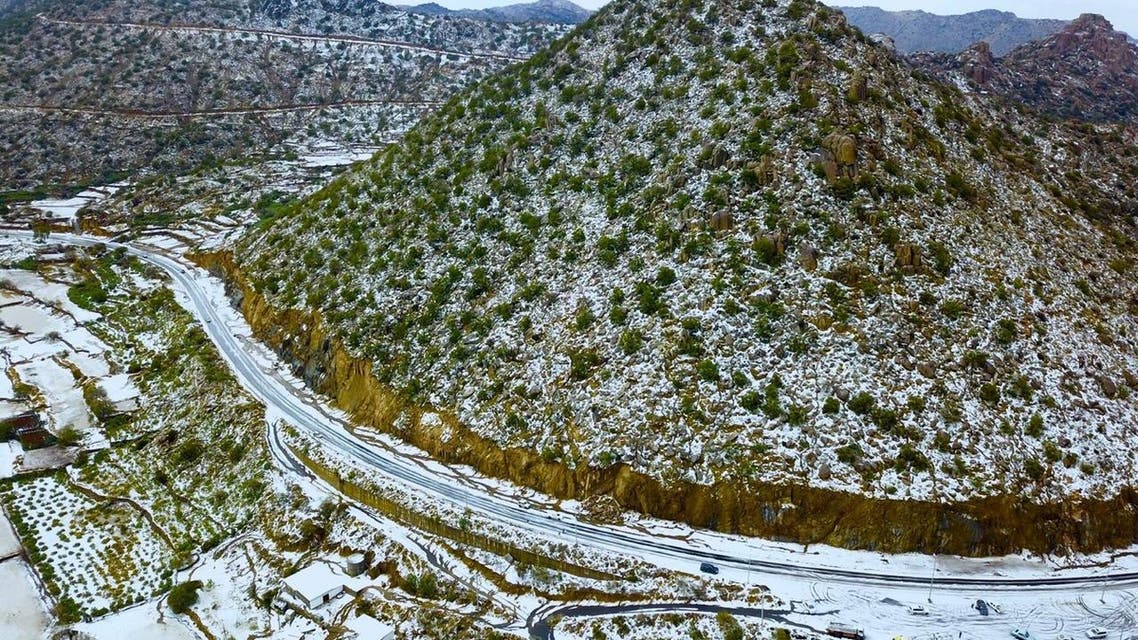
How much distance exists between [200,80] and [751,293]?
140 m

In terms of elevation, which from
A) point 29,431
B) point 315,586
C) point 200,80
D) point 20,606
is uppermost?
point 200,80

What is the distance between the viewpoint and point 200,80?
14938 cm

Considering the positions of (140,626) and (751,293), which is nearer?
(140,626)

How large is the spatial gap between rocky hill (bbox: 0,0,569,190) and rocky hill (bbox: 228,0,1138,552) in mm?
75723

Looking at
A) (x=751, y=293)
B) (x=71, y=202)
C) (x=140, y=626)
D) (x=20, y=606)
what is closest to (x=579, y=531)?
(x=751, y=293)

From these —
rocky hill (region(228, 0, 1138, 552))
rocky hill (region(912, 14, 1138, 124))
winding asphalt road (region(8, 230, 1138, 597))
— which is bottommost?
winding asphalt road (region(8, 230, 1138, 597))

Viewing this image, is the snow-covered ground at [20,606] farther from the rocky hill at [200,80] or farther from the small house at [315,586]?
the rocky hill at [200,80]

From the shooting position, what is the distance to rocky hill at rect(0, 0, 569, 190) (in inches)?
4990

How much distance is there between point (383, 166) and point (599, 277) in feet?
103

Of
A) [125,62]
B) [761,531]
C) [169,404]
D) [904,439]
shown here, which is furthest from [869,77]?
[125,62]

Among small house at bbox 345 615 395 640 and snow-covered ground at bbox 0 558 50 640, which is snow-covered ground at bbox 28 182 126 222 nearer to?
snow-covered ground at bbox 0 558 50 640

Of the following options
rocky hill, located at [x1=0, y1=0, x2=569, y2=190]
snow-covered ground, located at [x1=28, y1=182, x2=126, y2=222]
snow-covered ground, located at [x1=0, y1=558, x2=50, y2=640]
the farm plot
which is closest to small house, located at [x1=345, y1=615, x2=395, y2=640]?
the farm plot

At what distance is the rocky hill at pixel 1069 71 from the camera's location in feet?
468

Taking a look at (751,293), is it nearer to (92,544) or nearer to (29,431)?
(92,544)
